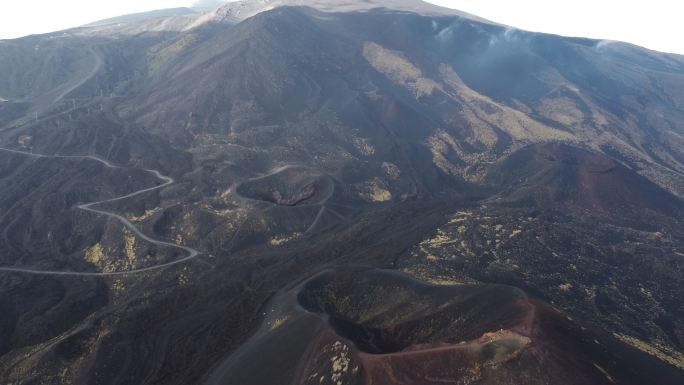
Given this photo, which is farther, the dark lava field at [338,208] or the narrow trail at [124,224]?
the narrow trail at [124,224]

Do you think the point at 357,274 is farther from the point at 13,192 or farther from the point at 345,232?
the point at 13,192

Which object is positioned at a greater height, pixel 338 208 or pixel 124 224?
pixel 124 224

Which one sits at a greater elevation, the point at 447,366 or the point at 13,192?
the point at 447,366

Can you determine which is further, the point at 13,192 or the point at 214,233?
the point at 13,192

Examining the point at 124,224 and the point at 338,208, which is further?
the point at 338,208

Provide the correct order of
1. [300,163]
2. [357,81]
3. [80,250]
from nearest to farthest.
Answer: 1. [80,250]
2. [300,163]
3. [357,81]

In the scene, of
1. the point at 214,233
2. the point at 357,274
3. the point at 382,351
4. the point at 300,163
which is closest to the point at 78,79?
the point at 300,163

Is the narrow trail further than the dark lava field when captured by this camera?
Yes

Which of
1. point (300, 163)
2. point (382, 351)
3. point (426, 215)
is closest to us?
point (382, 351)
